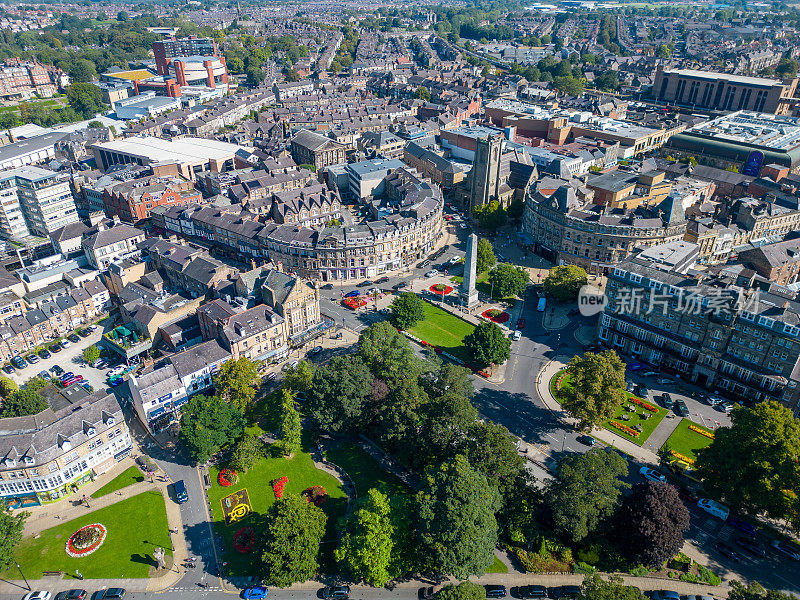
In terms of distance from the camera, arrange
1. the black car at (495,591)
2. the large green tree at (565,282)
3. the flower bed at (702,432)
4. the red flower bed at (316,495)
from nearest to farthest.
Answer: the black car at (495,591) < the red flower bed at (316,495) < the flower bed at (702,432) < the large green tree at (565,282)

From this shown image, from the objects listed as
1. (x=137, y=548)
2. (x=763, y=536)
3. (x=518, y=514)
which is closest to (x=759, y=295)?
(x=763, y=536)

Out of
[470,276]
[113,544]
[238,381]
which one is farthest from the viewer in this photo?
[470,276]

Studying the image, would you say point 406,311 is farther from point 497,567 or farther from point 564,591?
point 564,591

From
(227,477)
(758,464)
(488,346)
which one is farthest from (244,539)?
(758,464)

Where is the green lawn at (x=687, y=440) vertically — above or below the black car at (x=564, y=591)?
above

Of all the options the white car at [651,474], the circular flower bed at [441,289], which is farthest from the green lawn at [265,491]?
the circular flower bed at [441,289]

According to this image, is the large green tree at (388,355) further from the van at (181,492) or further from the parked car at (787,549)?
the parked car at (787,549)

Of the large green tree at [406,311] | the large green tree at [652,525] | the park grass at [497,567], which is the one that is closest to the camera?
the large green tree at [652,525]
